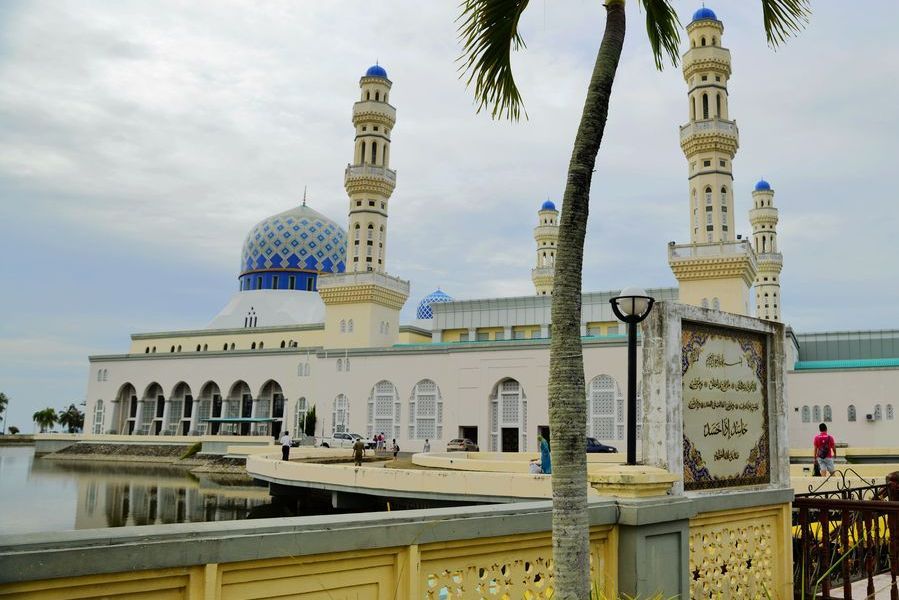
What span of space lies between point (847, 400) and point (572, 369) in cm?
3572

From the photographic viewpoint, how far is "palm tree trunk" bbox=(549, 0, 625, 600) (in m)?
3.33

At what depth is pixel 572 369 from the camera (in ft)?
11.5

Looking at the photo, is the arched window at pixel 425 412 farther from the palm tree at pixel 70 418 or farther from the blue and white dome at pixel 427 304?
the palm tree at pixel 70 418

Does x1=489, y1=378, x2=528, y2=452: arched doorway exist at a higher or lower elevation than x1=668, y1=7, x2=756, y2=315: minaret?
lower

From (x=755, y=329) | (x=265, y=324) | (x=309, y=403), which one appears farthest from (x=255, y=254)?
(x=755, y=329)

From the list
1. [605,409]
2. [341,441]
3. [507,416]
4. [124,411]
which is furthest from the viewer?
[124,411]

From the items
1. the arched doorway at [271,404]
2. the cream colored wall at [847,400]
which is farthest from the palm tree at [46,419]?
the cream colored wall at [847,400]

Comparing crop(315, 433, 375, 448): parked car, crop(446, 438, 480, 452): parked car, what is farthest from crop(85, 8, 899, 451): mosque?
crop(446, 438, 480, 452): parked car

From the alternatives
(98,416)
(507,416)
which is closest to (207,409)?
(98,416)

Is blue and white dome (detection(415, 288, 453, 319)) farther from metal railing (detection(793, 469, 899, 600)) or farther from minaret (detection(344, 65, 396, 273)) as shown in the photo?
metal railing (detection(793, 469, 899, 600))

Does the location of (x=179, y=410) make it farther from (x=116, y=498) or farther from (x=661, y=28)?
(x=661, y=28)

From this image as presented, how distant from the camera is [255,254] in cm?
5694

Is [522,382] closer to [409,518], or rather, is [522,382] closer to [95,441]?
[95,441]

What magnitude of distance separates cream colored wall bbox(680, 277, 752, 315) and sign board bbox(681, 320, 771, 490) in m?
28.7
